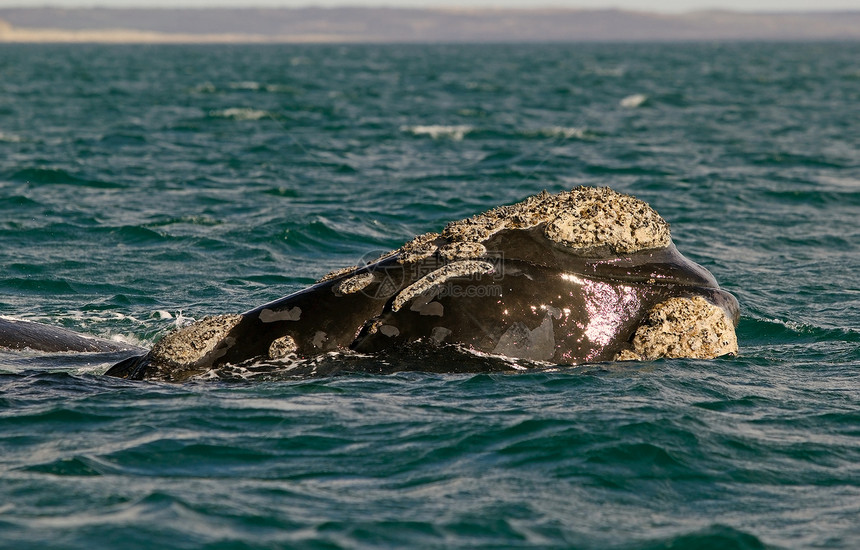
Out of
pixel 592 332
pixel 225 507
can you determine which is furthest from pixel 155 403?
pixel 592 332

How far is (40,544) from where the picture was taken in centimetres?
537

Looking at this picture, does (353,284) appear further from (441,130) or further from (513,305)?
(441,130)

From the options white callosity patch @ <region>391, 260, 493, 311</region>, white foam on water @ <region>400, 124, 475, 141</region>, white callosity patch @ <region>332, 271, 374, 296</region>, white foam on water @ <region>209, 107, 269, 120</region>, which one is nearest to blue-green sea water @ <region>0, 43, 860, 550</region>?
white callosity patch @ <region>391, 260, 493, 311</region>

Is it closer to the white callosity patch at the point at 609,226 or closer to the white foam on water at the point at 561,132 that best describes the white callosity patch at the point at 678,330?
the white callosity patch at the point at 609,226

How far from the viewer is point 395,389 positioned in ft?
25.3

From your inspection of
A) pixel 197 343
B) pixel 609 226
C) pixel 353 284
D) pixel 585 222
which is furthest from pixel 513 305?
pixel 197 343

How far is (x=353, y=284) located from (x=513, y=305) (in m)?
1.26

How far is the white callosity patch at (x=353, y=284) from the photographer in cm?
801

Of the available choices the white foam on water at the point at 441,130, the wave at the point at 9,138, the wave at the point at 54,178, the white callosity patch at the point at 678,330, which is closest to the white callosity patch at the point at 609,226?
the white callosity patch at the point at 678,330

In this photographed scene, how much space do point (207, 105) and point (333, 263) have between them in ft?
94.1

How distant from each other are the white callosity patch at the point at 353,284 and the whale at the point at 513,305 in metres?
0.01

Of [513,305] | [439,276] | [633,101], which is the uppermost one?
[439,276]

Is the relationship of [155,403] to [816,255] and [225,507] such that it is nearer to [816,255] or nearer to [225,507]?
[225,507]

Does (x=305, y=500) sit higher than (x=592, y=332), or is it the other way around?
(x=592, y=332)
